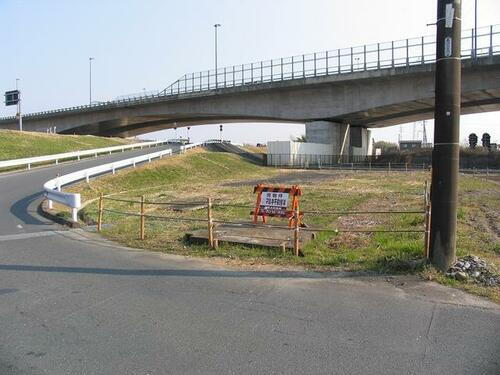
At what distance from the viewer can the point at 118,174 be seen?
3136 centimetres

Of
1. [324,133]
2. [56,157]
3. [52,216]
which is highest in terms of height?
[324,133]

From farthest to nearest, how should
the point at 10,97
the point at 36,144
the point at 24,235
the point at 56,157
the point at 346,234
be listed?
the point at 10,97
the point at 36,144
the point at 56,157
the point at 24,235
the point at 346,234

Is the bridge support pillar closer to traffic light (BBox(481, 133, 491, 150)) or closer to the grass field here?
traffic light (BBox(481, 133, 491, 150))

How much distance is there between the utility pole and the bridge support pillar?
51420mm

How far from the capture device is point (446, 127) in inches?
315

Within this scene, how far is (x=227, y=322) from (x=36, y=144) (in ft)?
155

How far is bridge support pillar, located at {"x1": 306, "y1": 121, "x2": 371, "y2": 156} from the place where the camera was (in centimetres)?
5944

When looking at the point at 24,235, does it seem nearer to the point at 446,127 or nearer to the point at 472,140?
the point at 446,127

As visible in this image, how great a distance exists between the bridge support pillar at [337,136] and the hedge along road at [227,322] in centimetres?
5177

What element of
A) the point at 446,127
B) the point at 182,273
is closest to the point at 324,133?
the point at 446,127

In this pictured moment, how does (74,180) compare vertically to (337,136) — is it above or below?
below

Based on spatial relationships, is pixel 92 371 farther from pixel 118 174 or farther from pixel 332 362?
pixel 118 174

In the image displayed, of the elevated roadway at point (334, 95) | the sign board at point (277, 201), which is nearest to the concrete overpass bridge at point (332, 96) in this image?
the elevated roadway at point (334, 95)

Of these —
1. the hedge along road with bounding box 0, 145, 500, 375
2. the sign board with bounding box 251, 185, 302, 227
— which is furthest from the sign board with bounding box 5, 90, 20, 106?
the hedge along road with bounding box 0, 145, 500, 375
